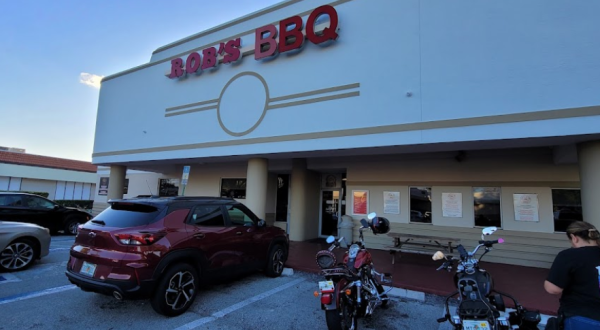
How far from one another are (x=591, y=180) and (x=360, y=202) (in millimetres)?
6156

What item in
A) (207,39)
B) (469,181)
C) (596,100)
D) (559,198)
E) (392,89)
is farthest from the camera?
(207,39)

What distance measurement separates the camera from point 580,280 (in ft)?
8.96

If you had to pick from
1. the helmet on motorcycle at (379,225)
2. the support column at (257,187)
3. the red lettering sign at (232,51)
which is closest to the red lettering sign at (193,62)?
the red lettering sign at (232,51)

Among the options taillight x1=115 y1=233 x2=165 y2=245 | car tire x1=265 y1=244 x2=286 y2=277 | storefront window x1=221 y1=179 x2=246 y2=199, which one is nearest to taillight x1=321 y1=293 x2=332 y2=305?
taillight x1=115 y1=233 x2=165 y2=245

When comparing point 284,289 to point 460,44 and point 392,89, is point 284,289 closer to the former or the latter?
point 392,89

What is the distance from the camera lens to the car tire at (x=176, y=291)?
447cm

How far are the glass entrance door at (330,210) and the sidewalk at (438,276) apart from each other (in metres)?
2.81

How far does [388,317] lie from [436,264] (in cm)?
434

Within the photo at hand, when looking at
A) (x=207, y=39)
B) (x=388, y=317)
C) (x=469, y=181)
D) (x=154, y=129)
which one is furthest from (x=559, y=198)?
(x=154, y=129)

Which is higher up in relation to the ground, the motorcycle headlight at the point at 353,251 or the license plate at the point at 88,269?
the motorcycle headlight at the point at 353,251

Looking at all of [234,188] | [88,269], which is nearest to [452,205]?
[234,188]

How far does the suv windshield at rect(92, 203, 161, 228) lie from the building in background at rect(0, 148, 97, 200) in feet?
100

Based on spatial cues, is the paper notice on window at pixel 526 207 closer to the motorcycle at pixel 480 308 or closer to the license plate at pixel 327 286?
the motorcycle at pixel 480 308

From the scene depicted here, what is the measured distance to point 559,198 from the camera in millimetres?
8562
